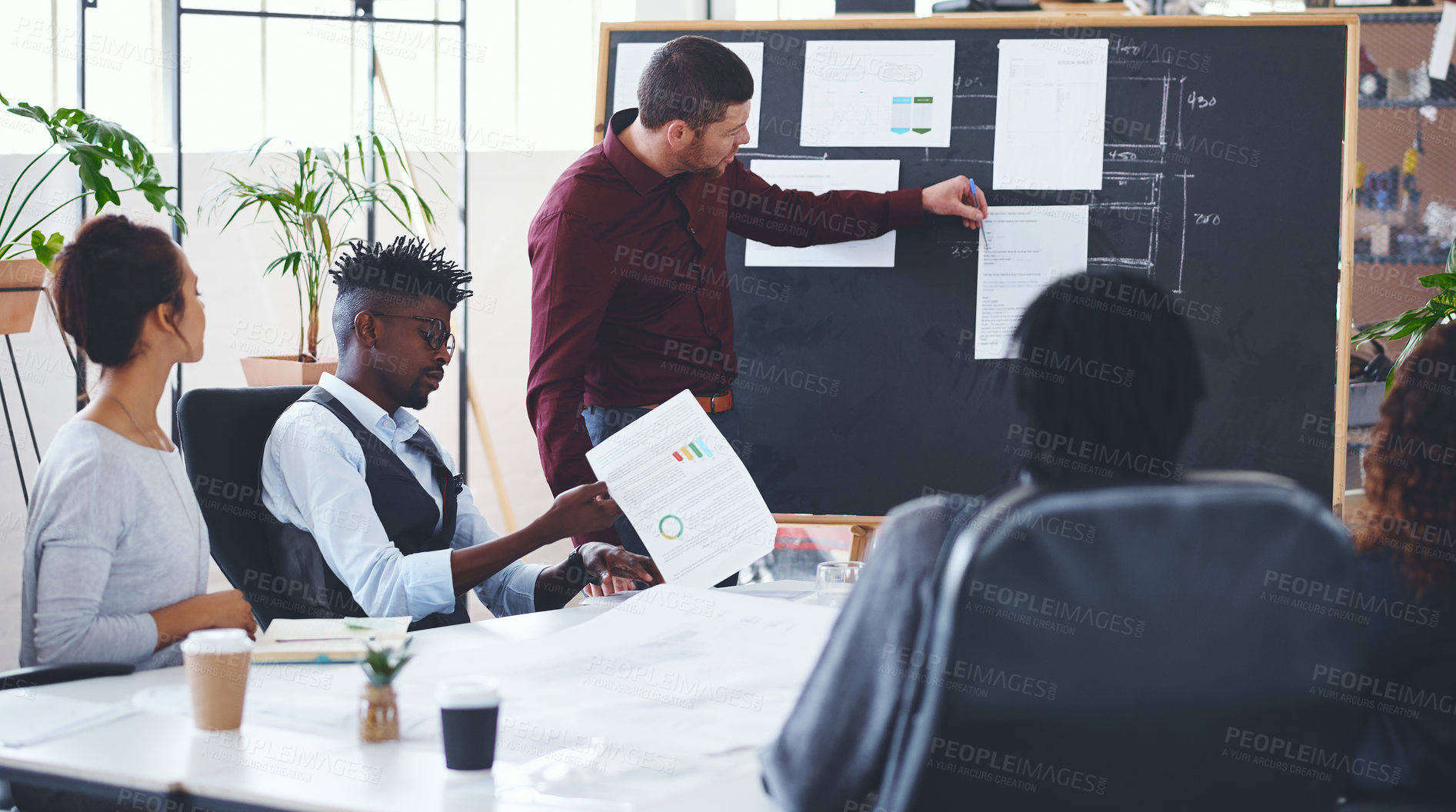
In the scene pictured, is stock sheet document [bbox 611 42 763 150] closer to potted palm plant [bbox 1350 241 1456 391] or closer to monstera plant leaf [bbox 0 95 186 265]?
monstera plant leaf [bbox 0 95 186 265]

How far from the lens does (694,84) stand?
2.30 m

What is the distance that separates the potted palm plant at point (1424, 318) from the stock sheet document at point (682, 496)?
5.01ft

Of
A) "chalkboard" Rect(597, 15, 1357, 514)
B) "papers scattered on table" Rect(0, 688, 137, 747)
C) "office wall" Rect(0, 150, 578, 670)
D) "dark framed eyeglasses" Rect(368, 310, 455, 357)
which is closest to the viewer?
"papers scattered on table" Rect(0, 688, 137, 747)

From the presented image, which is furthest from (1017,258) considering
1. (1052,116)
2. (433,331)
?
(433,331)

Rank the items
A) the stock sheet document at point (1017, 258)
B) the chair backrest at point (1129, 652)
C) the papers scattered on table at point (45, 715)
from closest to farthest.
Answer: the chair backrest at point (1129, 652)
the papers scattered on table at point (45, 715)
the stock sheet document at point (1017, 258)

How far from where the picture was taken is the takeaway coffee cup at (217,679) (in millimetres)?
1138

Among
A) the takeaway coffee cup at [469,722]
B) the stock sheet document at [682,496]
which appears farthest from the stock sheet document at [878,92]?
the takeaway coffee cup at [469,722]

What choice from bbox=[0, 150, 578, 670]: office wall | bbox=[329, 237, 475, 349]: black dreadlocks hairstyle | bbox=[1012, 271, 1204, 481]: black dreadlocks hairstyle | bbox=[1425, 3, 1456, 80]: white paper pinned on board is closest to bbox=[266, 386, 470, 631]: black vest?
bbox=[329, 237, 475, 349]: black dreadlocks hairstyle

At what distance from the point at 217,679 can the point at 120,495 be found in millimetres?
421

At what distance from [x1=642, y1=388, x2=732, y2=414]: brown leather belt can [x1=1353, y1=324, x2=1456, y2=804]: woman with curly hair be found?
1445 millimetres

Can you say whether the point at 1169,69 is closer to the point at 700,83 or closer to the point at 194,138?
the point at 700,83

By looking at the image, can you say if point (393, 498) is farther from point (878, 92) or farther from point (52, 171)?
point (52, 171)

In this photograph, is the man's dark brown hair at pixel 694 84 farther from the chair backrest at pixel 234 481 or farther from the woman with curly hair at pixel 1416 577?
the woman with curly hair at pixel 1416 577

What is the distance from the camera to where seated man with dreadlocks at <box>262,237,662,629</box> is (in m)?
1.77
